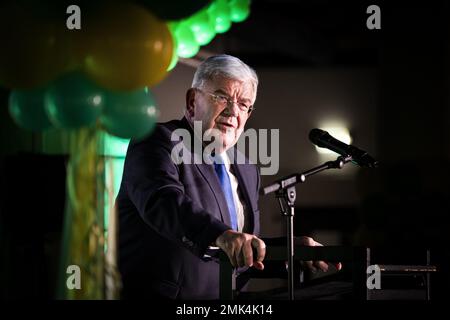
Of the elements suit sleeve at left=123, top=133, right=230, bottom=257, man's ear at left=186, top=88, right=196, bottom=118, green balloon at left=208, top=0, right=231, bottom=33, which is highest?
green balloon at left=208, top=0, right=231, bottom=33

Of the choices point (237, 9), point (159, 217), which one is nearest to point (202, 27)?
point (237, 9)

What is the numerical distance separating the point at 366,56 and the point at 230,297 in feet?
20.7

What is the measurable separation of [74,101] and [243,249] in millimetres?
598

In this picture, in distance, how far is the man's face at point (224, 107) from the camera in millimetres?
2613

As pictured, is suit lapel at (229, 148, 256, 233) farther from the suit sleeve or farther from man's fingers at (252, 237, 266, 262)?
man's fingers at (252, 237, 266, 262)

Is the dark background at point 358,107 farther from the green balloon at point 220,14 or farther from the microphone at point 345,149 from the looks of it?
the microphone at point 345,149

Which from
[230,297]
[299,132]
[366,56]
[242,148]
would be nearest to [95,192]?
[230,297]

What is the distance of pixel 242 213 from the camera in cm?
263

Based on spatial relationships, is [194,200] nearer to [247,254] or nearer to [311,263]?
[311,263]

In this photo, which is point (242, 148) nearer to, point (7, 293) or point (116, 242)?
point (116, 242)

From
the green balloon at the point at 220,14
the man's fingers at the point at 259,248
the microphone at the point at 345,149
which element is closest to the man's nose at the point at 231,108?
the microphone at the point at 345,149

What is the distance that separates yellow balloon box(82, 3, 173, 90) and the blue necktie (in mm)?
837

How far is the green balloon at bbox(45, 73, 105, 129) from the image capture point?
1777 millimetres

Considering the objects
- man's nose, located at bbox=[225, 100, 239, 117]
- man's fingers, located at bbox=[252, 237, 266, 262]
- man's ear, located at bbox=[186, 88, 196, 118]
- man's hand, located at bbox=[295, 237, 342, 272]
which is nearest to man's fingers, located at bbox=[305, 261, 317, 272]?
man's hand, located at bbox=[295, 237, 342, 272]
